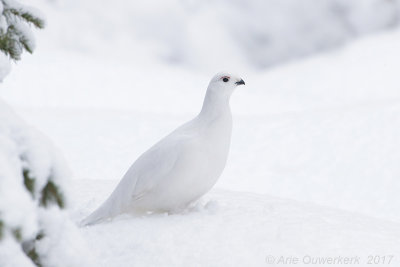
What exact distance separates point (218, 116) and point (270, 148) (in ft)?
16.2

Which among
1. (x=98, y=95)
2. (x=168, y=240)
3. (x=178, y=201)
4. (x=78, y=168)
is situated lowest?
(x=168, y=240)

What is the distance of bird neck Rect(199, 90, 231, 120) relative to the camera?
381 cm

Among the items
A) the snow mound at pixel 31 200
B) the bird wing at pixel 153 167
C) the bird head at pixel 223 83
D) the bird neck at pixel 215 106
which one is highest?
the bird head at pixel 223 83

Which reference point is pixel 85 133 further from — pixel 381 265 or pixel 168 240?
pixel 381 265

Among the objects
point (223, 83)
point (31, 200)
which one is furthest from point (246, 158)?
point (31, 200)

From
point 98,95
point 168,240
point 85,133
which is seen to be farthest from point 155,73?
point 168,240

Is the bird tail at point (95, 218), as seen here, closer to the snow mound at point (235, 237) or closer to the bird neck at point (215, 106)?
the snow mound at point (235, 237)


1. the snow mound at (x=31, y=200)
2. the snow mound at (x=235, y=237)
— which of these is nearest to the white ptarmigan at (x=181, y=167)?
the snow mound at (x=235, y=237)

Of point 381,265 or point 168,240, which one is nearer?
point 381,265

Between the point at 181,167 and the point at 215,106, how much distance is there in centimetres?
50

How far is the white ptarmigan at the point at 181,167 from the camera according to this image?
3.61 metres

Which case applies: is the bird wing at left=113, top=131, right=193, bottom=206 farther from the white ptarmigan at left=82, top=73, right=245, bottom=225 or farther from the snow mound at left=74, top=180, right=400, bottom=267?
the snow mound at left=74, top=180, right=400, bottom=267

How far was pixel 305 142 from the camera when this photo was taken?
8.68 m

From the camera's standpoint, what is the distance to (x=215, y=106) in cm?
383
